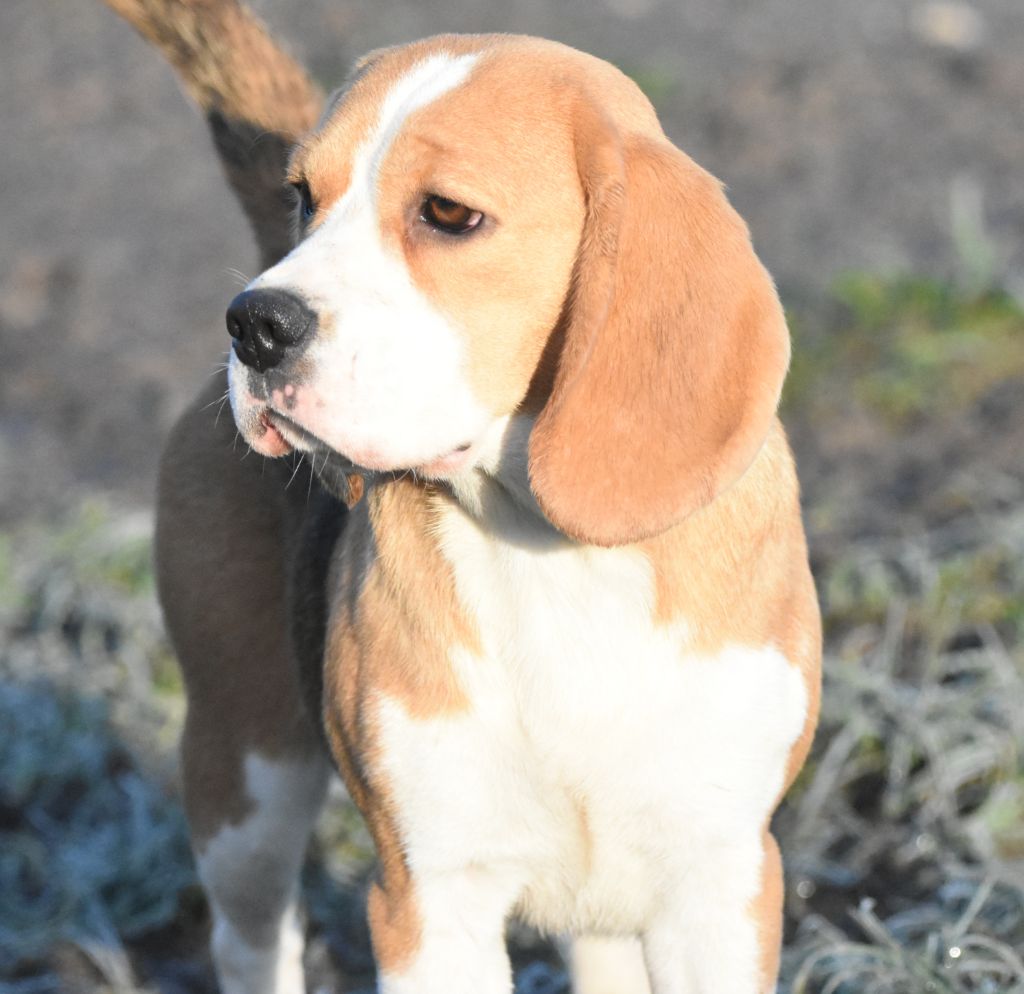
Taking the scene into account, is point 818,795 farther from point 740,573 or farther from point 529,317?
point 529,317

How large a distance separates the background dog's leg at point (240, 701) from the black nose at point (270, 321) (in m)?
1.11

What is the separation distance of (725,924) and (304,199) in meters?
1.51

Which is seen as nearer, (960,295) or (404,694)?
(404,694)

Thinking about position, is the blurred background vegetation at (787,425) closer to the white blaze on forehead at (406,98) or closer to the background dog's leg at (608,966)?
the background dog's leg at (608,966)

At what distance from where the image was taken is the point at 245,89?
389 centimetres

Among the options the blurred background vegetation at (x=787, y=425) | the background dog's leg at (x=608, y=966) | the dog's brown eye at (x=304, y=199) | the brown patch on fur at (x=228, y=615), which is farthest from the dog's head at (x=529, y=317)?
the blurred background vegetation at (x=787, y=425)

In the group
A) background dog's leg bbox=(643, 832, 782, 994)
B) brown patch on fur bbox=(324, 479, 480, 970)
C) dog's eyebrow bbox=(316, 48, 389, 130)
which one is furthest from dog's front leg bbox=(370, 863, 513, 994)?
dog's eyebrow bbox=(316, 48, 389, 130)

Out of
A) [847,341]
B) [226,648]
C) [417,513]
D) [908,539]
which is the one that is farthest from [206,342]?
[417,513]

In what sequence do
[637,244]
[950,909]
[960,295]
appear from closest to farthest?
[637,244] < [950,909] < [960,295]

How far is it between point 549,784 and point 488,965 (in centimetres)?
40

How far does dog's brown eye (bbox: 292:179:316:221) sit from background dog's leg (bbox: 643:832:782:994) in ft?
4.44

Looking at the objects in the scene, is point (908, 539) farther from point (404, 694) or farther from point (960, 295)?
point (404, 694)

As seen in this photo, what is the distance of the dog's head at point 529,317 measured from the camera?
2.64m

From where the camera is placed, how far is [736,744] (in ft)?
9.55
